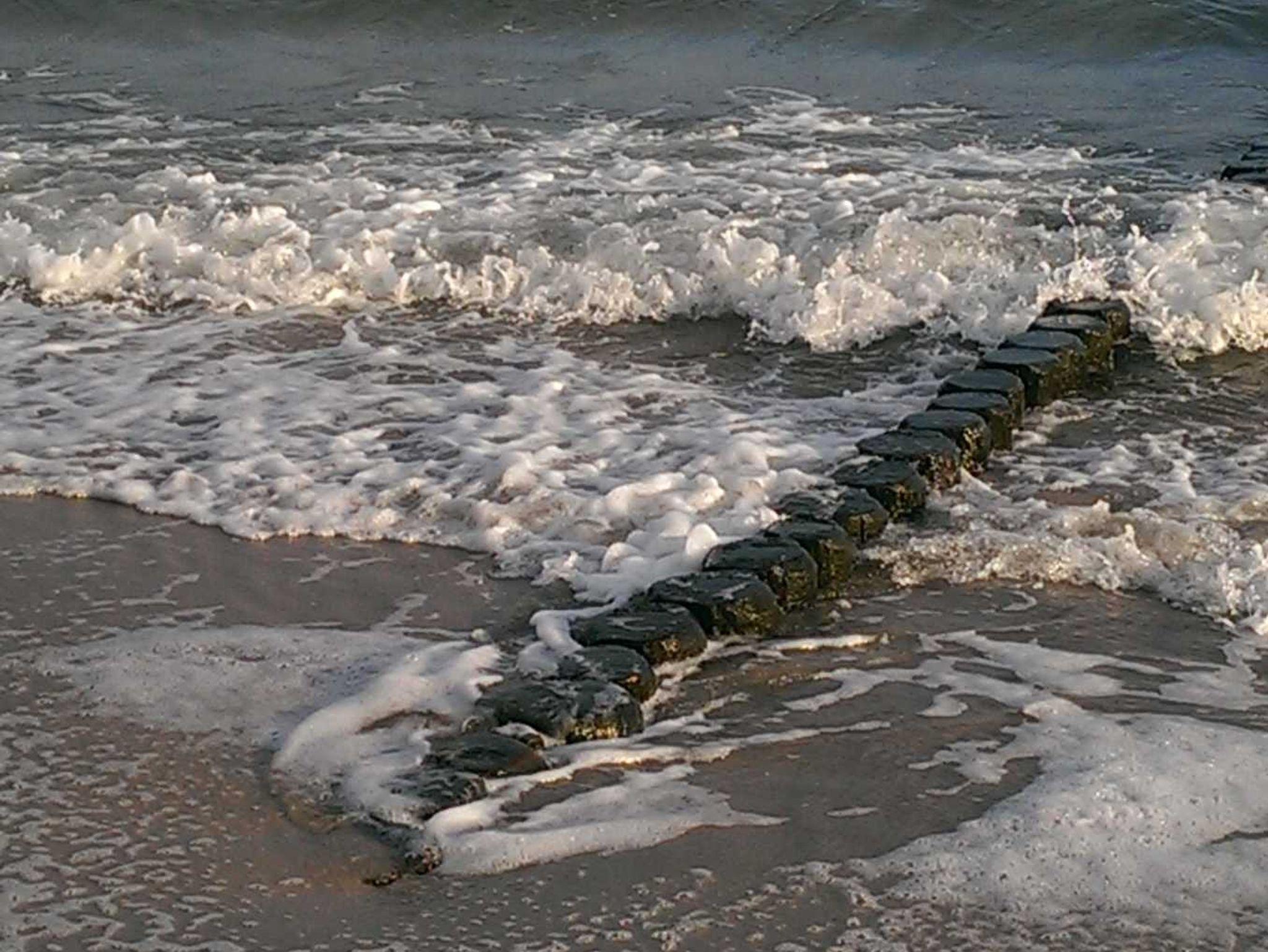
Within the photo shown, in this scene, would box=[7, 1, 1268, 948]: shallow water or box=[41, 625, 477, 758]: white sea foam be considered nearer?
box=[7, 1, 1268, 948]: shallow water

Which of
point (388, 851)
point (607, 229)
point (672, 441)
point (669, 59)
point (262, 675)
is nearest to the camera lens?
point (388, 851)

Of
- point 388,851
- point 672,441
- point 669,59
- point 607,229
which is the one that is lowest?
point 388,851

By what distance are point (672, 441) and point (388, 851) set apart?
2.64 meters

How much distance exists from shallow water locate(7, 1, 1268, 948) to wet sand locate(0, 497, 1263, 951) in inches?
0.7

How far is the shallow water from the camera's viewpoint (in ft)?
13.3

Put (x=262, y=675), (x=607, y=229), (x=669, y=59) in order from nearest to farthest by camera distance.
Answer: (x=262, y=675), (x=607, y=229), (x=669, y=59)

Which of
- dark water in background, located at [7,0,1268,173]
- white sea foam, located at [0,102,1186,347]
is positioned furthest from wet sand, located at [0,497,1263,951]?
dark water in background, located at [7,0,1268,173]

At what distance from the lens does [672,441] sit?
6.36 metres

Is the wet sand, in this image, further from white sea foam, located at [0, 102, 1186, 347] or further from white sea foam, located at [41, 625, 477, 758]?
white sea foam, located at [0, 102, 1186, 347]

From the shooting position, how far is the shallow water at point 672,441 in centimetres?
405

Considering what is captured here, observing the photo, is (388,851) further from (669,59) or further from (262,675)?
(669,59)

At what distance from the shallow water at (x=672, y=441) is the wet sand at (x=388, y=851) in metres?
0.02

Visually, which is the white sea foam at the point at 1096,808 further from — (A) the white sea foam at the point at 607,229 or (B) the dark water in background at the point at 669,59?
(B) the dark water in background at the point at 669,59

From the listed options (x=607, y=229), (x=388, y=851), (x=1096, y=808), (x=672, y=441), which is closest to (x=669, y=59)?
(x=607, y=229)
